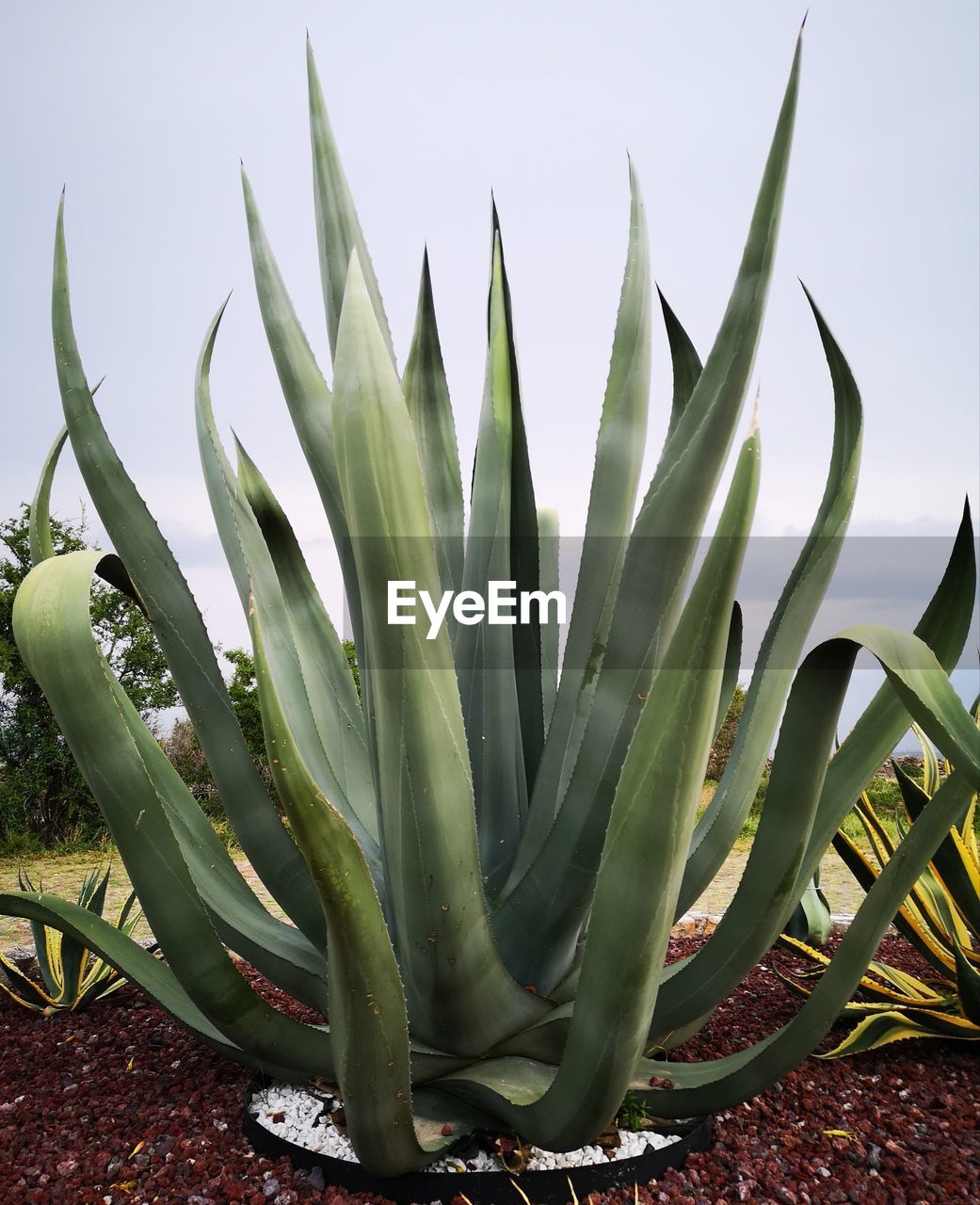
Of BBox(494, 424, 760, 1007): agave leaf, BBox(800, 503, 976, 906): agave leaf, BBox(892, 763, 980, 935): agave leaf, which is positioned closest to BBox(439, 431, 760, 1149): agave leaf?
BBox(494, 424, 760, 1007): agave leaf

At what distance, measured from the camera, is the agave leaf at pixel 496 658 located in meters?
1.60

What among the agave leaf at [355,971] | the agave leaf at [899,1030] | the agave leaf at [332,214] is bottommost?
the agave leaf at [899,1030]

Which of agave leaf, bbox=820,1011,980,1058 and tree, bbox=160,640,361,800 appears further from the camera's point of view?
tree, bbox=160,640,361,800

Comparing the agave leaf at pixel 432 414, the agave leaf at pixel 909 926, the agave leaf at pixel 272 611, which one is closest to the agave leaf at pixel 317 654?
the agave leaf at pixel 272 611

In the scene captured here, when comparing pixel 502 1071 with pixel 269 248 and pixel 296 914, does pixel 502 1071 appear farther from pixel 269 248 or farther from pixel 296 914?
pixel 269 248

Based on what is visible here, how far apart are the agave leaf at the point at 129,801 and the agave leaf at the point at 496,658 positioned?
427 millimetres

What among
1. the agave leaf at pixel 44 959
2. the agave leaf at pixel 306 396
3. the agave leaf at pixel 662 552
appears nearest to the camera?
the agave leaf at pixel 662 552

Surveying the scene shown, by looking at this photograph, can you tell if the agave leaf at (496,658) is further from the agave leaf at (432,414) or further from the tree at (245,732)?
the tree at (245,732)

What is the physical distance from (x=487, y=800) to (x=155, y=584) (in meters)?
0.67

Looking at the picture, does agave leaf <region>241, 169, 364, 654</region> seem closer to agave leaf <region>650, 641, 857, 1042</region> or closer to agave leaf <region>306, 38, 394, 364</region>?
agave leaf <region>306, 38, 394, 364</region>

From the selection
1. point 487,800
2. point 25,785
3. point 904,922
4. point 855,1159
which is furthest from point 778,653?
point 25,785

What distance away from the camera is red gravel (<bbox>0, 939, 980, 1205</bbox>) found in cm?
146

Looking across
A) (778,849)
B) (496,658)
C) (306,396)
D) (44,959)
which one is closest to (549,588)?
(496,658)

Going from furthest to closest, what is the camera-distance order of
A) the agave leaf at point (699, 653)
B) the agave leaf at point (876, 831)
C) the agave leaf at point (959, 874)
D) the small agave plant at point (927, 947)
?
the agave leaf at point (876, 831), the agave leaf at point (959, 874), the small agave plant at point (927, 947), the agave leaf at point (699, 653)
